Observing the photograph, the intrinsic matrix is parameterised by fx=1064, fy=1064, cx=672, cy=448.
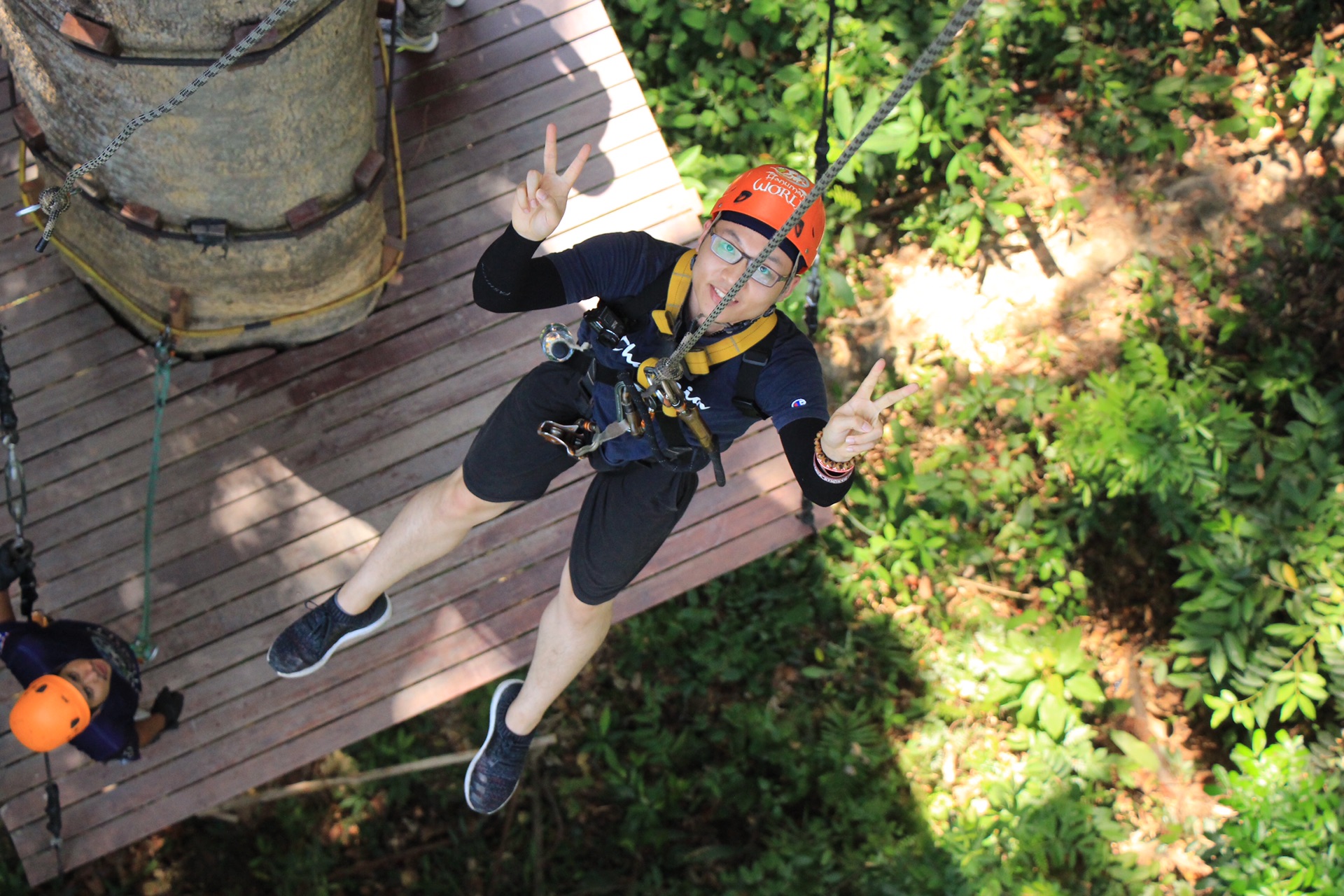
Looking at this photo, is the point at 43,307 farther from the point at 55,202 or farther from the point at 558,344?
the point at 558,344

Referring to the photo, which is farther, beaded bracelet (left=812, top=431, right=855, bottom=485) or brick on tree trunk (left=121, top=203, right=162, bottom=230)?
brick on tree trunk (left=121, top=203, right=162, bottom=230)

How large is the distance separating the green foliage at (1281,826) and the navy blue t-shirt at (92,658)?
3.77 meters

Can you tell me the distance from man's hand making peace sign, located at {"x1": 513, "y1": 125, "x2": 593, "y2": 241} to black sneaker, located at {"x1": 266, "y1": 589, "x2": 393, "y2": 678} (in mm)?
1640

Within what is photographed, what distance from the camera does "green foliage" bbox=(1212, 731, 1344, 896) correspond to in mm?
3512

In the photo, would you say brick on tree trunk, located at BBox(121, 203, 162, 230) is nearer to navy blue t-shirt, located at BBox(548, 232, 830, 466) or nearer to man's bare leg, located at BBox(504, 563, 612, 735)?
navy blue t-shirt, located at BBox(548, 232, 830, 466)

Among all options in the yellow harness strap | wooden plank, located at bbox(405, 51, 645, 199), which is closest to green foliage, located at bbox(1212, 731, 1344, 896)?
the yellow harness strap

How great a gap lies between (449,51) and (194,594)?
2340 millimetres

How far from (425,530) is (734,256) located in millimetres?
1299

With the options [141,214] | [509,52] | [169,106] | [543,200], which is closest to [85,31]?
[169,106]

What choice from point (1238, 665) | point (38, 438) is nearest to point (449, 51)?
point (38, 438)

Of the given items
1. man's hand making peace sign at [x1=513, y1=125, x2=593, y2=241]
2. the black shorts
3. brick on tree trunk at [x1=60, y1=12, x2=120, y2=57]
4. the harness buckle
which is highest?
brick on tree trunk at [x1=60, y1=12, x2=120, y2=57]

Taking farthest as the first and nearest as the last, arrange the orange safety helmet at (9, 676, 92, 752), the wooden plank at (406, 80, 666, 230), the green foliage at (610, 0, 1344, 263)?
the green foliage at (610, 0, 1344, 263) < the wooden plank at (406, 80, 666, 230) < the orange safety helmet at (9, 676, 92, 752)

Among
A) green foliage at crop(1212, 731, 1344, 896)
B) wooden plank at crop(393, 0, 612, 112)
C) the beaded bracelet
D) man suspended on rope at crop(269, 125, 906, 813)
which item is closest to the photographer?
the beaded bracelet

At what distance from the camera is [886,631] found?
4.73 metres
